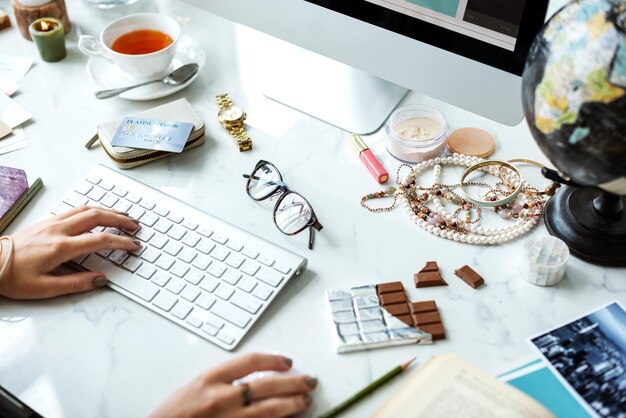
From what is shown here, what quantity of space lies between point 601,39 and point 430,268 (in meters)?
0.36

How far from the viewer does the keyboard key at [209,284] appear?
923mm

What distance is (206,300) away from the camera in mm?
914

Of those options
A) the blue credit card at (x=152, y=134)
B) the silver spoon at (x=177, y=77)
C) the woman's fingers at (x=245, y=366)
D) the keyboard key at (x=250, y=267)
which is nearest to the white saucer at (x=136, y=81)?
the silver spoon at (x=177, y=77)

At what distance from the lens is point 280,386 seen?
0.80m

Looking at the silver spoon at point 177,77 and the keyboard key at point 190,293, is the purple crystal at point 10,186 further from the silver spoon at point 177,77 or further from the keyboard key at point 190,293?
the keyboard key at point 190,293

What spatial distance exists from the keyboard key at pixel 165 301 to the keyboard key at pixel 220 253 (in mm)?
80

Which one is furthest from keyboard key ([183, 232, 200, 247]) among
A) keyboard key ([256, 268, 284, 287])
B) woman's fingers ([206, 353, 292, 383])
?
woman's fingers ([206, 353, 292, 383])

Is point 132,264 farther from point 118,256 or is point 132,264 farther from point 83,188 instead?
point 83,188

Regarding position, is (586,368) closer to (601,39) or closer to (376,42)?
(601,39)

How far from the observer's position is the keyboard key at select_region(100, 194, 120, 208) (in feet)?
3.39

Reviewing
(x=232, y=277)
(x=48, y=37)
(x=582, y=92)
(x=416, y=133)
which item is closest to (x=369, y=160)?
(x=416, y=133)

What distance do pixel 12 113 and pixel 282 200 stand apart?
0.52 meters

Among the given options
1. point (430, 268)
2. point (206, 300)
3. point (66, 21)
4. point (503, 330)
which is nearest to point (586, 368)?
point (503, 330)

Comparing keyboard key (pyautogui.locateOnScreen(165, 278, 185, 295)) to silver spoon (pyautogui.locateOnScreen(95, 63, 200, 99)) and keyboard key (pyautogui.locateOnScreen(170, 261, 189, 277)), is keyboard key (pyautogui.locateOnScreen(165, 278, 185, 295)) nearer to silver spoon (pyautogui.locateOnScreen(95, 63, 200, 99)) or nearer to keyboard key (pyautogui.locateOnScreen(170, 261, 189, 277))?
keyboard key (pyautogui.locateOnScreen(170, 261, 189, 277))
